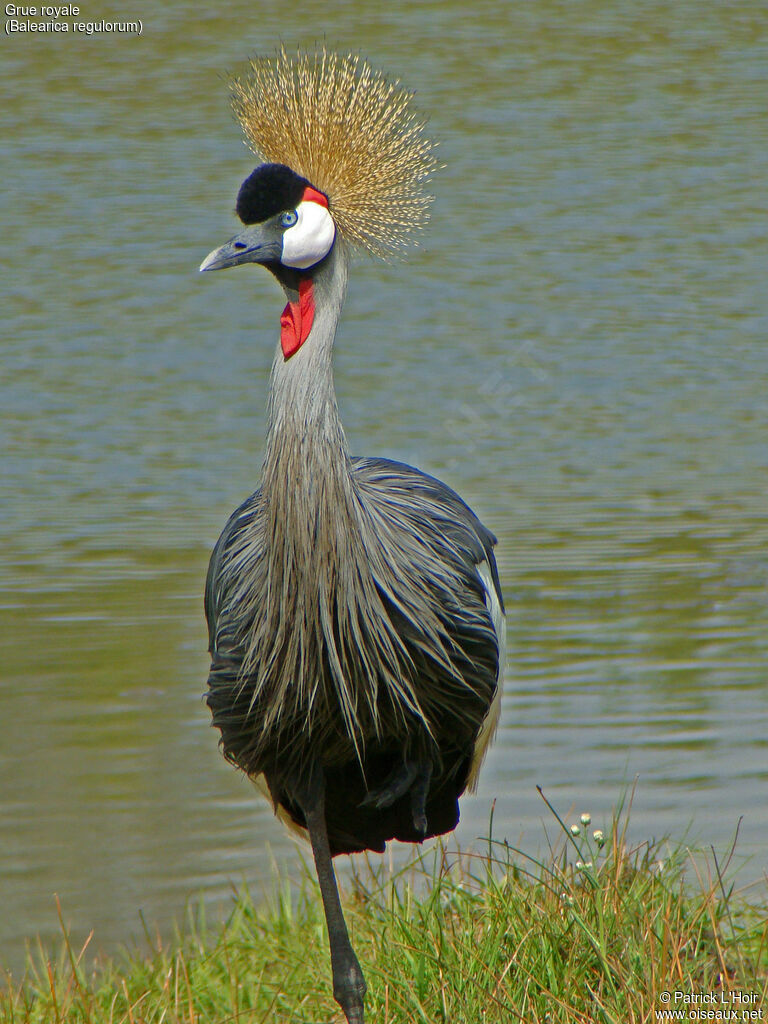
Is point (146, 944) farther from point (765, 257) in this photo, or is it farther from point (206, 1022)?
point (765, 257)

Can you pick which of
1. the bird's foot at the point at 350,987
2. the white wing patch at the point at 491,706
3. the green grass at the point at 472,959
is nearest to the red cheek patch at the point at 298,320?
the white wing patch at the point at 491,706

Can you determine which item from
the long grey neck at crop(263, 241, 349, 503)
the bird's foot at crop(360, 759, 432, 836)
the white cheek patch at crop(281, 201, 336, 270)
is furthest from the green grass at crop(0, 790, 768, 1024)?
the white cheek patch at crop(281, 201, 336, 270)

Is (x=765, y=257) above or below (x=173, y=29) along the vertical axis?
below

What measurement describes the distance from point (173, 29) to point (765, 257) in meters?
8.93

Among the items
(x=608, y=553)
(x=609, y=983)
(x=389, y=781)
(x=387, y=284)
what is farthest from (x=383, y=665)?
(x=387, y=284)

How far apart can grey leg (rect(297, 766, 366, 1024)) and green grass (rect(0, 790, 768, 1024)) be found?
3.5 inches

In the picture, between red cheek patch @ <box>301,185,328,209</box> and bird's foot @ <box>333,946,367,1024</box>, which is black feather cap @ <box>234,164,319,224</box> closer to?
red cheek patch @ <box>301,185,328,209</box>

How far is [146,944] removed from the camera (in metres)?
4.35

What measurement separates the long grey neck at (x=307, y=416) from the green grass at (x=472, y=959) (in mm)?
856

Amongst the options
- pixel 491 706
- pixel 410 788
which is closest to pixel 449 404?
pixel 491 706

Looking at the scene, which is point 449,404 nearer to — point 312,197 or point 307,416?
point 312,197

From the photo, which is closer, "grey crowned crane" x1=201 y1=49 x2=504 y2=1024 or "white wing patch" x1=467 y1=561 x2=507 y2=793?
"grey crowned crane" x1=201 y1=49 x2=504 y2=1024

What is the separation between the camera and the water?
508cm

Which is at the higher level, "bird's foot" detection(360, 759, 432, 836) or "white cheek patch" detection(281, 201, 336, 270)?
"white cheek patch" detection(281, 201, 336, 270)
